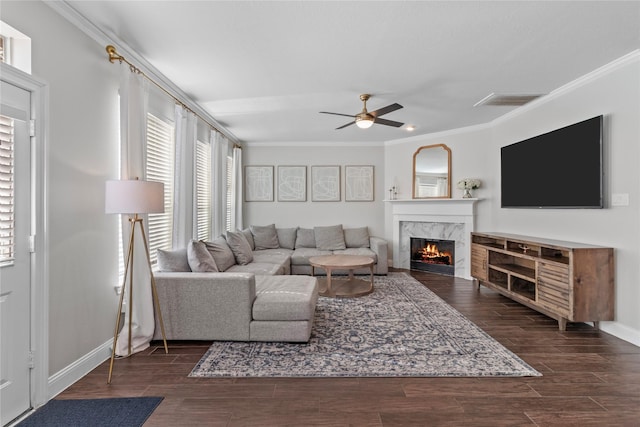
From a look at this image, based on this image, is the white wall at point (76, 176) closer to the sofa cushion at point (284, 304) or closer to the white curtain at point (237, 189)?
the sofa cushion at point (284, 304)

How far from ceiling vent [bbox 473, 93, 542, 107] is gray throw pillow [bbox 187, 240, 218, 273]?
4018 mm

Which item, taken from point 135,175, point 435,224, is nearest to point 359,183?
point 435,224

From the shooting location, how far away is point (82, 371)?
7.79 ft

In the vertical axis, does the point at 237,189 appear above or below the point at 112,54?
below

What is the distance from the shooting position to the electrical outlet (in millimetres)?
3037

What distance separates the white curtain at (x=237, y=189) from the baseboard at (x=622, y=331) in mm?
5545

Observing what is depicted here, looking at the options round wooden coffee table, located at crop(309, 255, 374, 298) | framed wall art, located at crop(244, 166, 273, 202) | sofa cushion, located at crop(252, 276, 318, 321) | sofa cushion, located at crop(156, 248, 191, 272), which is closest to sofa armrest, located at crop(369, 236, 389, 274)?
round wooden coffee table, located at crop(309, 255, 374, 298)

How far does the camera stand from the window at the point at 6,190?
5.95ft

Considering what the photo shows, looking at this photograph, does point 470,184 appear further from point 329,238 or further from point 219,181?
point 219,181

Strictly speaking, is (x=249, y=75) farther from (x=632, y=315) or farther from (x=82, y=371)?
(x=632, y=315)

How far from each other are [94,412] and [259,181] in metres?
5.21

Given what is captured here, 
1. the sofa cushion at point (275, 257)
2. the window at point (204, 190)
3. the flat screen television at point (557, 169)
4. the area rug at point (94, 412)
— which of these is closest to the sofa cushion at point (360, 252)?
the sofa cushion at point (275, 257)

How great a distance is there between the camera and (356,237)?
21.2 ft

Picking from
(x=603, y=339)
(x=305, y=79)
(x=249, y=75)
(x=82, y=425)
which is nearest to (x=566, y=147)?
(x=603, y=339)
